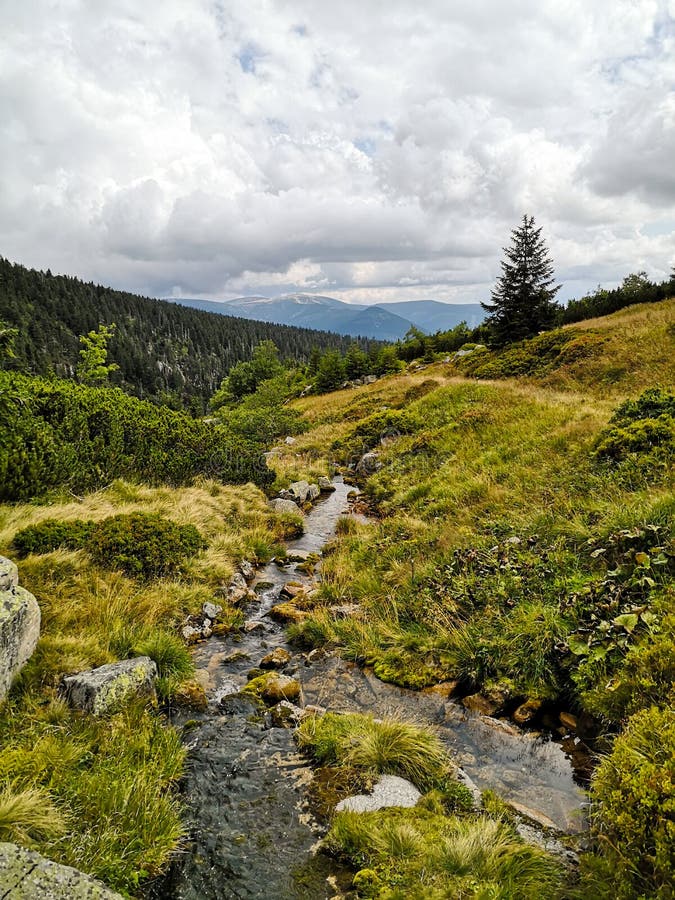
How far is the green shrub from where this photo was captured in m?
7.48

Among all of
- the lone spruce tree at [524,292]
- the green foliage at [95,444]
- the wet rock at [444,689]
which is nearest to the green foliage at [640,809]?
the wet rock at [444,689]

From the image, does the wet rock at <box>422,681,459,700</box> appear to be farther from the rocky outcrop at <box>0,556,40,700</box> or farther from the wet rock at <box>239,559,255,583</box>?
the wet rock at <box>239,559,255,583</box>

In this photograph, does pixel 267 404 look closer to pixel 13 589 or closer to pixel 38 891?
pixel 13 589

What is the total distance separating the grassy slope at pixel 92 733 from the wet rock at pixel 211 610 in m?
0.15

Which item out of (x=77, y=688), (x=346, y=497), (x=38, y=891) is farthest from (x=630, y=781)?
(x=346, y=497)

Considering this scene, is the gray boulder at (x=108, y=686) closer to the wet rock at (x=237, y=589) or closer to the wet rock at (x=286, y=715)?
the wet rock at (x=286, y=715)

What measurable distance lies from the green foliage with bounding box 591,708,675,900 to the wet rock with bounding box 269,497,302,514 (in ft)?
40.6

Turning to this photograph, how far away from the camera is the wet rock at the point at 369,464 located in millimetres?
20922

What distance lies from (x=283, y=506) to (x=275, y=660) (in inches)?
336

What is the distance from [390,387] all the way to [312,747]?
106 feet

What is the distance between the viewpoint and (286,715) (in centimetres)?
607

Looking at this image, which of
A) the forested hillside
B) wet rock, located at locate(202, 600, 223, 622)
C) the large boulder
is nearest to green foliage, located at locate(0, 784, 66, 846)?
the large boulder

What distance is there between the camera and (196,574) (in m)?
9.51

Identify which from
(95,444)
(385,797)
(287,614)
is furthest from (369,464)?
(385,797)
